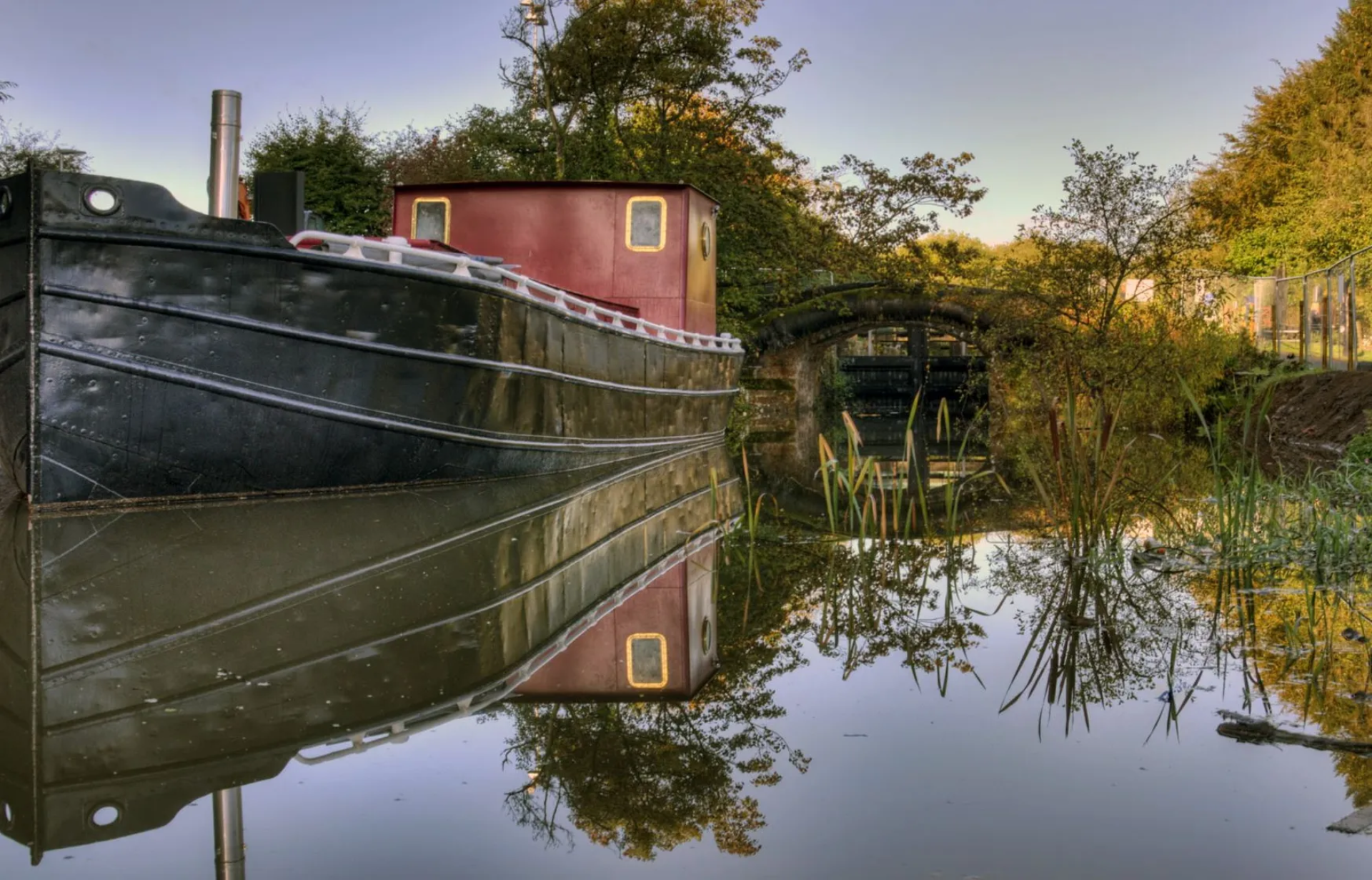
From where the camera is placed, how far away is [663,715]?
3070mm

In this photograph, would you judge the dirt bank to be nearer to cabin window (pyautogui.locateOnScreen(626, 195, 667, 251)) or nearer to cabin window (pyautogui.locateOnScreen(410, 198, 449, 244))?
cabin window (pyautogui.locateOnScreen(626, 195, 667, 251))

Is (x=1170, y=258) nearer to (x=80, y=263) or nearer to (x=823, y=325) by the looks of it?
(x=823, y=325)

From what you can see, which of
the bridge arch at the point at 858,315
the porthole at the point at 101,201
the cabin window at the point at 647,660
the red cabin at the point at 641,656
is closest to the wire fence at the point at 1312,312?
the bridge arch at the point at 858,315

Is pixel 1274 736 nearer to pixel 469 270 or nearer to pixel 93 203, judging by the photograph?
pixel 93 203

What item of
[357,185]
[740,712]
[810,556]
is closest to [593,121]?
[357,185]

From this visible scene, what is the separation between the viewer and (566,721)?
9.77ft

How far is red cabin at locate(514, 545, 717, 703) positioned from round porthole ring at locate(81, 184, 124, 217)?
13.2ft

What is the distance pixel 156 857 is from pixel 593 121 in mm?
21336

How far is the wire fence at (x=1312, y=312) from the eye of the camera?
45.8 feet

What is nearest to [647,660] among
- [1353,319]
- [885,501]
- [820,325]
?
[885,501]

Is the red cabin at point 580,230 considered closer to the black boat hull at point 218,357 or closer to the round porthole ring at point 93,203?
the black boat hull at point 218,357

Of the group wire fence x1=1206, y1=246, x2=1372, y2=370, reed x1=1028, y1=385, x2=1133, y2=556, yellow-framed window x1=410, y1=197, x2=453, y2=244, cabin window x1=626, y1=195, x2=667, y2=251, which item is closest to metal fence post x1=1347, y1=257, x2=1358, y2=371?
wire fence x1=1206, y1=246, x2=1372, y2=370

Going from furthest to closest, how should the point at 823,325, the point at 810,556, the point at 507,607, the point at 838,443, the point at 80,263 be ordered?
1. the point at 823,325
2. the point at 838,443
3. the point at 80,263
4. the point at 810,556
5. the point at 507,607

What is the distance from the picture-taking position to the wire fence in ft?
45.8
